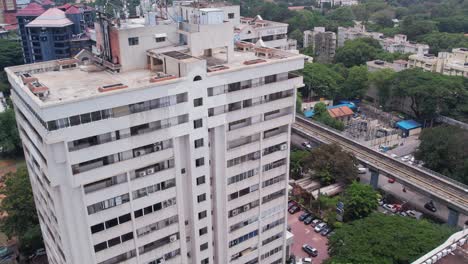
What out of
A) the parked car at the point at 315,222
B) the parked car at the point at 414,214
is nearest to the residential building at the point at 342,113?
the parked car at the point at 414,214

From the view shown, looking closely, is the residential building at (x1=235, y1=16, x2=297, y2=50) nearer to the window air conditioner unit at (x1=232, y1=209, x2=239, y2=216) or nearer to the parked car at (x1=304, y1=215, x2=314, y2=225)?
the parked car at (x1=304, y1=215, x2=314, y2=225)

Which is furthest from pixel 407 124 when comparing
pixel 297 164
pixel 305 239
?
pixel 305 239

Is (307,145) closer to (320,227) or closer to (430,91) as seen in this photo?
(320,227)

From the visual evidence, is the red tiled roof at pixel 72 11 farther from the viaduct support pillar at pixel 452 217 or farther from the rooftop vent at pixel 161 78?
the viaduct support pillar at pixel 452 217

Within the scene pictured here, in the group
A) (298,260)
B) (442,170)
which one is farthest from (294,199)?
(442,170)

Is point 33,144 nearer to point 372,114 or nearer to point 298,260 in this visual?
point 298,260

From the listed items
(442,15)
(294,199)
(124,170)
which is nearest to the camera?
(124,170)

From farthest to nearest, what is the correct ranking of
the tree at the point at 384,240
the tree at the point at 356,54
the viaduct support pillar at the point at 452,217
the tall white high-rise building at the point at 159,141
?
the tree at the point at 356,54, the viaduct support pillar at the point at 452,217, the tree at the point at 384,240, the tall white high-rise building at the point at 159,141
